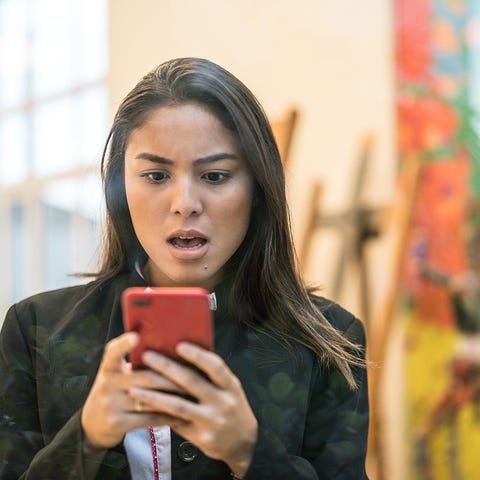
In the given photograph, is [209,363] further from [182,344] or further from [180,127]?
[180,127]

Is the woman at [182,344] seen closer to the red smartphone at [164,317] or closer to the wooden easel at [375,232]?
the red smartphone at [164,317]

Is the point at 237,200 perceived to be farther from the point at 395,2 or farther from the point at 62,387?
the point at 395,2

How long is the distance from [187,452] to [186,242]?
0.54ft

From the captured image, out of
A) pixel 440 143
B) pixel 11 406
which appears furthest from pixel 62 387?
pixel 440 143

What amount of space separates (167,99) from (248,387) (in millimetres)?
235

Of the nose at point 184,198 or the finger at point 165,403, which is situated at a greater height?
the nose at point 184,198

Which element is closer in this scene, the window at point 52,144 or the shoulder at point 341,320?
the window at point 52,144

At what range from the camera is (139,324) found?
1.78 ft

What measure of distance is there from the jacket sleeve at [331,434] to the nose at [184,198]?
0.21m

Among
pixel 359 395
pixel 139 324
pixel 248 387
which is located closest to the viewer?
pixel 139 324

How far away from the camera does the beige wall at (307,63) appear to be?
0.70m

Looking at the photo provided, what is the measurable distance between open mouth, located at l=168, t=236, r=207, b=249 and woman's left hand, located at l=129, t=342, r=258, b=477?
0.26ft

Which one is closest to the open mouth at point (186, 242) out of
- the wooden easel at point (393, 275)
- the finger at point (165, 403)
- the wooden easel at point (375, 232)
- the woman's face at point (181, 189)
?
the woman's face at point (181, 189)

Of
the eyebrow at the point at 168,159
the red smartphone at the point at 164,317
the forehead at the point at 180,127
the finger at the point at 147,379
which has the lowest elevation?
the finger at the point at 147,379
